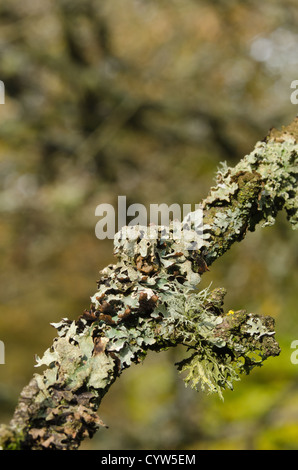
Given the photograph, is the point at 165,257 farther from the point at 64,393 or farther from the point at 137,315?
the point at 64,393

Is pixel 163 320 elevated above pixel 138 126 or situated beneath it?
situated beneath

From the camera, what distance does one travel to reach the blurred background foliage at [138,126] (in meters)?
3.84

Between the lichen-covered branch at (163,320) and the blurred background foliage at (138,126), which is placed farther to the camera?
the blurred background foliage at (138,126)

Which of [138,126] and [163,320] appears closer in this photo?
[163,320]

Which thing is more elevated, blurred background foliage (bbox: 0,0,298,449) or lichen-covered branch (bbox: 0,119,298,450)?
blurred background foliage (bbox: 0,0,298,449)

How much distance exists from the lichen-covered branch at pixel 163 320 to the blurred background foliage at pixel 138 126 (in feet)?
8.28

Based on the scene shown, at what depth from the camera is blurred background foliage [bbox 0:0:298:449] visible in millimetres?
3844

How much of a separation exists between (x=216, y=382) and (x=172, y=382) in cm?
321

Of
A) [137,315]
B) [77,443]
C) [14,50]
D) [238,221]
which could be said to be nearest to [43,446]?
[77,443]

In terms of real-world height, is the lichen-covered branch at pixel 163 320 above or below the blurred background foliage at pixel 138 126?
below

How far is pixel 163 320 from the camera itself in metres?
0.92

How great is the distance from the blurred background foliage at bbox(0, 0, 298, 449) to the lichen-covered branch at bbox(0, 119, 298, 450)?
99.3 inches

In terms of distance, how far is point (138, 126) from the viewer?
13.7 feet

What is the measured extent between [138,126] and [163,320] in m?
3.45
